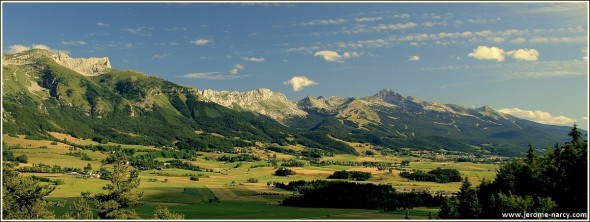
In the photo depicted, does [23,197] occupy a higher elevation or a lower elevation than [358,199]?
higher

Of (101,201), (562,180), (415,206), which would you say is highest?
(562,180)

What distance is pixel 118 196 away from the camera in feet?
211

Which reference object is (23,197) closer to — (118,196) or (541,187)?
(118,196)

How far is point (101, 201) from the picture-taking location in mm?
63594

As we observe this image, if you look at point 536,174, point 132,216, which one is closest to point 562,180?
point 536,174

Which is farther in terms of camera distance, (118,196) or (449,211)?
(449,211)

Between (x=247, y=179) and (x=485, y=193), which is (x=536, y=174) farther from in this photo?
(x=247, y=179)

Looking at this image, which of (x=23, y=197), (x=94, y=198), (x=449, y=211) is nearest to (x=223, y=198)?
(x=23, y=197)

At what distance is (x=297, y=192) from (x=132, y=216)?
94.4 m

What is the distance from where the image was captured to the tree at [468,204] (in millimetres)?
67975

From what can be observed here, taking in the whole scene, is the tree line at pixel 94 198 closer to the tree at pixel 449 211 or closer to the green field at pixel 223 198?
the green field at pixel 223 198

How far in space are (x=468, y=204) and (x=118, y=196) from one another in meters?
50.8

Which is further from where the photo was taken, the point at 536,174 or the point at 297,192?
the point at 297,192

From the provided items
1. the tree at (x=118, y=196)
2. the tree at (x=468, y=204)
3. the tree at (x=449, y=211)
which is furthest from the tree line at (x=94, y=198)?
the tree at (x=449, y=211)
